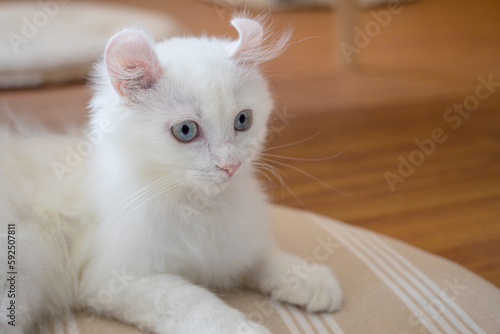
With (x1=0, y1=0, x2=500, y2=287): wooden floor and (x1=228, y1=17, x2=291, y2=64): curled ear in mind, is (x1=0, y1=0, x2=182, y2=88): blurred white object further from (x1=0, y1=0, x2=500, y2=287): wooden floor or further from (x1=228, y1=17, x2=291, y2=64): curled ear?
(x1=228, y1=17, x2=291, y2=64): curled ear

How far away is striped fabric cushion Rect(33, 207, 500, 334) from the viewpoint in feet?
3.33

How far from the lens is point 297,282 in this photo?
1.10m

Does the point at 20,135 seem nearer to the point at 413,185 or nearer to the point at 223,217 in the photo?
the point at 223,217

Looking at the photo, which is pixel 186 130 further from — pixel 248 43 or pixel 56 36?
pixel 56 36

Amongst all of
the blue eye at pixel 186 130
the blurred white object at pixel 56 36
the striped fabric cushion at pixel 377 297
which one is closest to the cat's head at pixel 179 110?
the blue eye at pixel 186 130

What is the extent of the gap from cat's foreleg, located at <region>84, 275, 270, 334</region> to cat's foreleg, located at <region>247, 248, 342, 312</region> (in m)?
0.15

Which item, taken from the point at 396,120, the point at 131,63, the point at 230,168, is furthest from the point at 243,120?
the point at 396,120

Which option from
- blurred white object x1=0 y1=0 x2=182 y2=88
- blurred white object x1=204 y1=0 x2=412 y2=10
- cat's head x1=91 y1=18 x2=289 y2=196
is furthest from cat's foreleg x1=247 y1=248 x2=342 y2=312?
blurred white object x1=204 y1=0 x2=412 y2=10

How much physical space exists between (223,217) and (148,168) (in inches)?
7.3

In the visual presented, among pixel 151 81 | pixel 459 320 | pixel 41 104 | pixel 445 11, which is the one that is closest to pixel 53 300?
pixel 151 81

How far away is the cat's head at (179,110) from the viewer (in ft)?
2.97

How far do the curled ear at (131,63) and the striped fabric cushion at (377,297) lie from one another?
1.45 ft

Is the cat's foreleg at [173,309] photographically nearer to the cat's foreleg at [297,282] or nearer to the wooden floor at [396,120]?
the cat's foreleg at [297,282]

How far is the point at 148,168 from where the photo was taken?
956 mm
